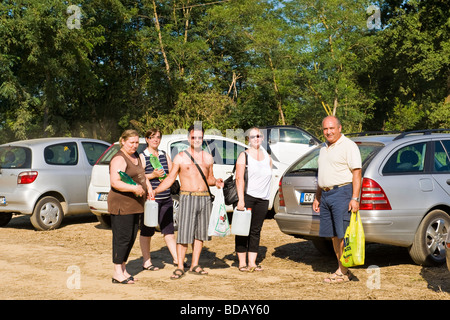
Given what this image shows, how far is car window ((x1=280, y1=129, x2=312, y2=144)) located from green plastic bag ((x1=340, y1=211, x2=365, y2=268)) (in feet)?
27.7

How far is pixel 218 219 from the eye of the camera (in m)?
7.53

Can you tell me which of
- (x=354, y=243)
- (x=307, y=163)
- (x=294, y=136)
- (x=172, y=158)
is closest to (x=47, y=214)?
(x=172, y=158)

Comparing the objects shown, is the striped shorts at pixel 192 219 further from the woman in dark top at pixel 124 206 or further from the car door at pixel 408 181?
the car door at pixel 408 181

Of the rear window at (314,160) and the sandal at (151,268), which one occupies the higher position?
the rear window at (314,160)

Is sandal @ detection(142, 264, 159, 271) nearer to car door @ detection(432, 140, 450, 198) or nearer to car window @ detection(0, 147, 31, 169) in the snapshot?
car door @ detection(432, 140, 450, 198)

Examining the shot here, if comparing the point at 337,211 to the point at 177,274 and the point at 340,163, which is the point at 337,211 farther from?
the point at 177,274

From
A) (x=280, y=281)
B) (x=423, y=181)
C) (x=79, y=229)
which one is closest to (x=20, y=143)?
(x=79, y=229)

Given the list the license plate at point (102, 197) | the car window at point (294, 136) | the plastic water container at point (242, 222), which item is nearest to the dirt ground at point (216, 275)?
the plastic water container at point (242, 222)

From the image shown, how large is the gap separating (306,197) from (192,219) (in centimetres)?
147

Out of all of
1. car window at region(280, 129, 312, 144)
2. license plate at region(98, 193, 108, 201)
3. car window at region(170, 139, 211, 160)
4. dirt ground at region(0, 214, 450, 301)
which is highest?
car window at region(280, 129, 312, 144)

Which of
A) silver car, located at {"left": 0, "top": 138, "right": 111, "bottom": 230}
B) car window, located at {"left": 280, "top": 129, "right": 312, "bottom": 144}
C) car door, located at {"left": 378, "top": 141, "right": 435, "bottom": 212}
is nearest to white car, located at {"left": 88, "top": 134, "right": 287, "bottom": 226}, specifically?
silver car, located at {"left": 0, "top": 138, "right": 111, "bottom": 230}

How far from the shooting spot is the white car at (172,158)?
444 inches

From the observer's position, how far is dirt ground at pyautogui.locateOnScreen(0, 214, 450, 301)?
6.48 metres
